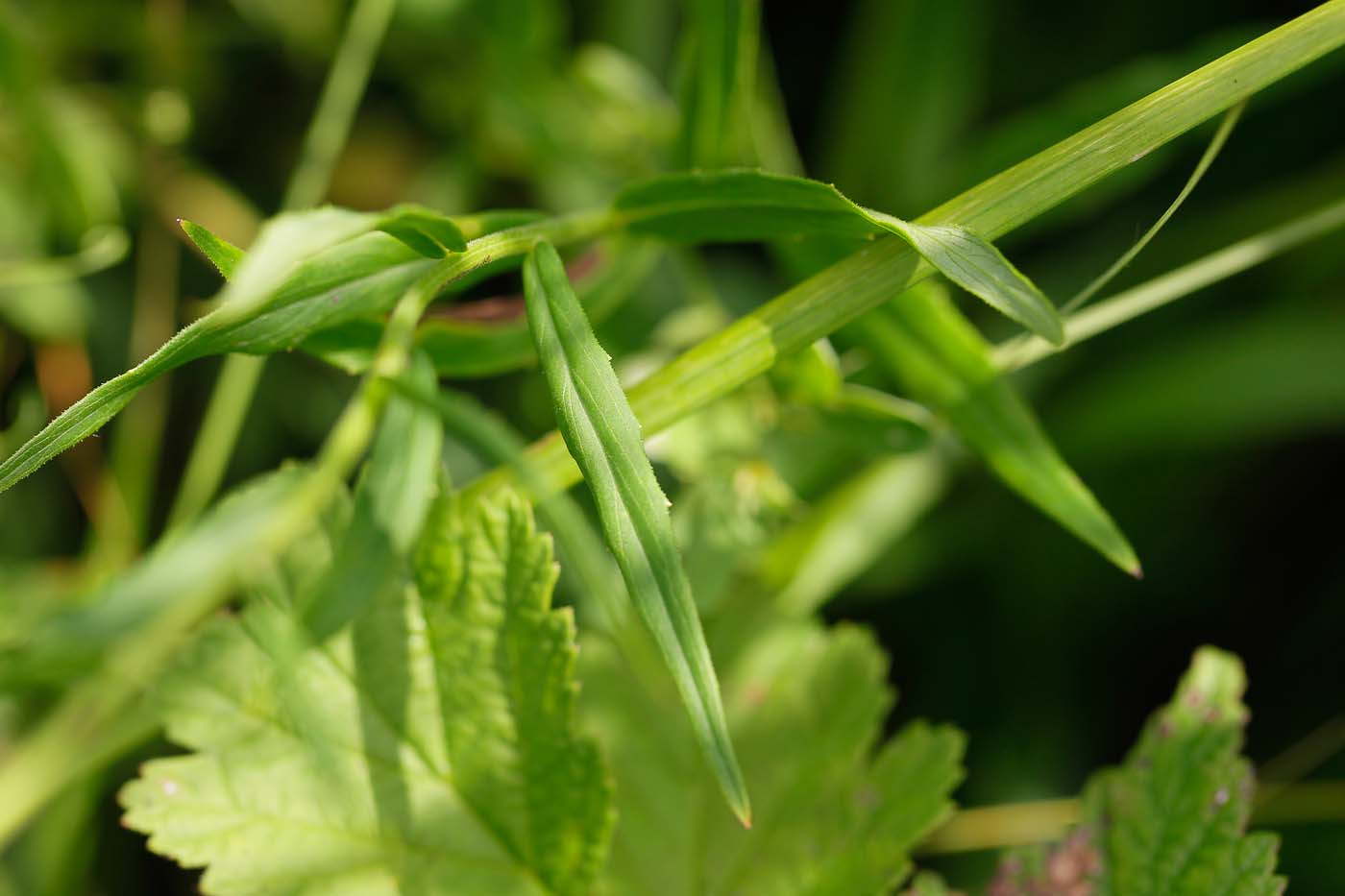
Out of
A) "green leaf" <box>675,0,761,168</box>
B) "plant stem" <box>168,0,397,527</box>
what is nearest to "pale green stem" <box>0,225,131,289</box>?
"plant stem" <box>168,0,397,527</box>

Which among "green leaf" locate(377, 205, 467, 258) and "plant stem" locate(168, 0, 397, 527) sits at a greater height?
"plant stem" locate(168, 0, 397, 527)

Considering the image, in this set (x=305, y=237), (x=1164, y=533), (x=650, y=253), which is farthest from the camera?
(x=1164, y=533)

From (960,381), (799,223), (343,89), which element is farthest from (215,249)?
(343,89)

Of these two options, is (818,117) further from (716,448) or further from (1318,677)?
(1318,677)

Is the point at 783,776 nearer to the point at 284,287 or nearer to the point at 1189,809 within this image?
the point at 1189,809

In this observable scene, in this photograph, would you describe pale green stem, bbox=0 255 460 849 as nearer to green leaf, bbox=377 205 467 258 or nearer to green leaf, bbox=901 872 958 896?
green leaf, bbox=377 205 467 258

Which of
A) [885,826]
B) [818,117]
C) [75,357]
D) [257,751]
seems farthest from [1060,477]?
[75,357]
